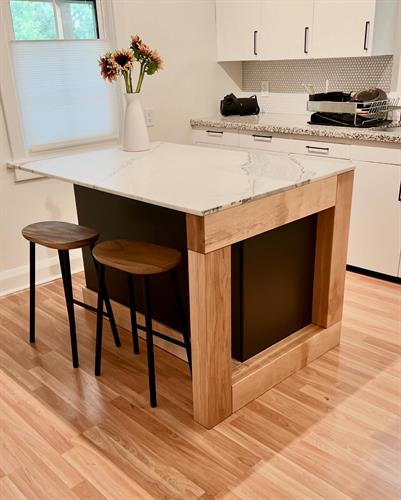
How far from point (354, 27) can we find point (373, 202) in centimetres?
118

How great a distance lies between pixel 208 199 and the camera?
1.76 metres

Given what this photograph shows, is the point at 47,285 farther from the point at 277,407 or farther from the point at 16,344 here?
the point at 277,407

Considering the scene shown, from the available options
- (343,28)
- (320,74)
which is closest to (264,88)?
(320,74)

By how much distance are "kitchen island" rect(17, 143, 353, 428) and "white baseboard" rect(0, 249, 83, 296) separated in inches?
37.0

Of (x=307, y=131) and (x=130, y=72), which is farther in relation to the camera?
(x=307, y=131)

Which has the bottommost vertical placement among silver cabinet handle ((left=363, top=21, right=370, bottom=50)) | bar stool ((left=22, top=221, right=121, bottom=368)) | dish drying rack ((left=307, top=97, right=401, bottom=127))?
bar stool ((left=22, top=221, right=121, bottom=368))

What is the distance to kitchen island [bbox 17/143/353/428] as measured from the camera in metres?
1.79

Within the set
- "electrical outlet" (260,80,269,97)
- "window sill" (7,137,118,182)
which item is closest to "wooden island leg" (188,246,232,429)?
"window sill" (7,137,118,182)

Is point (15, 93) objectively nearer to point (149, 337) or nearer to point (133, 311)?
point (133, 311)

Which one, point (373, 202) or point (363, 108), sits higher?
point (363, 108)

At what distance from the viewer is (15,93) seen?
3.15 m

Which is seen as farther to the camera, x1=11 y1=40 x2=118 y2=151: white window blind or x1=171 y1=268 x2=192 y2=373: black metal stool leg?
x1=11 y1=40 x2=118 y2=151: white window blind

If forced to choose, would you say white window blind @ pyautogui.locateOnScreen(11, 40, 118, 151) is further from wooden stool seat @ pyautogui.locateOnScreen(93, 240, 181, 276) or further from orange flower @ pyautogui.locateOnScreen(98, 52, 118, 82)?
wooden stool seat @ pyautogui.locateOnScreen(93, 240, 181, 276)

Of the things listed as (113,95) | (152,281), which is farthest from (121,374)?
(113,95)
